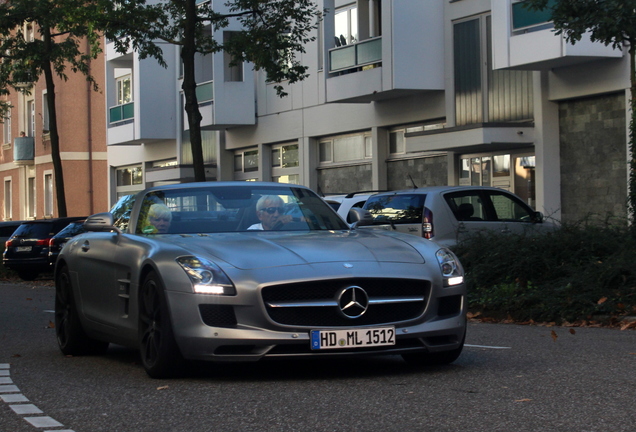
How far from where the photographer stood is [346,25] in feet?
105

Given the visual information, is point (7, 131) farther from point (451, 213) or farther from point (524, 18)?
point (451, 213)

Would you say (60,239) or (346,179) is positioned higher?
(346,179)

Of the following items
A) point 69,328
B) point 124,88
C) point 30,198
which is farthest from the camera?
point 30,198

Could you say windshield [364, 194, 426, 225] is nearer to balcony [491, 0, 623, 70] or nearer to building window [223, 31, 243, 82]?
balcony [491, 0, 623, 70]

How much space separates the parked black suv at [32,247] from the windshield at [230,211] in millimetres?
19616

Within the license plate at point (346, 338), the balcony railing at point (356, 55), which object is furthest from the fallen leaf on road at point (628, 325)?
the balcony railing at point (356, 55)

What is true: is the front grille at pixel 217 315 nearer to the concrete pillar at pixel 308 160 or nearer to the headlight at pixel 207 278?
the headlight at pixel 207 278

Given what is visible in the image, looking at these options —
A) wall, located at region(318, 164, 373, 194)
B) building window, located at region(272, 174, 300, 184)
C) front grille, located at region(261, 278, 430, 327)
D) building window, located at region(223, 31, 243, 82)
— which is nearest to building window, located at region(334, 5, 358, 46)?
wall, located at region(318, 164, 373, 194)

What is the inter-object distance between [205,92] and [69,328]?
29.1 metres

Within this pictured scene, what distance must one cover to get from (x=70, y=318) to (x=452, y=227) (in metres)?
7.96

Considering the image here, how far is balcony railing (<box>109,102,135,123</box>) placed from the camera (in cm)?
4353

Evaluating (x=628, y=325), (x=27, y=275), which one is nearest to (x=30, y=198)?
(x=27, y=275)

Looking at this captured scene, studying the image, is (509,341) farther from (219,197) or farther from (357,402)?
(357,402)

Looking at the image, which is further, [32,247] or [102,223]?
[32,247]
